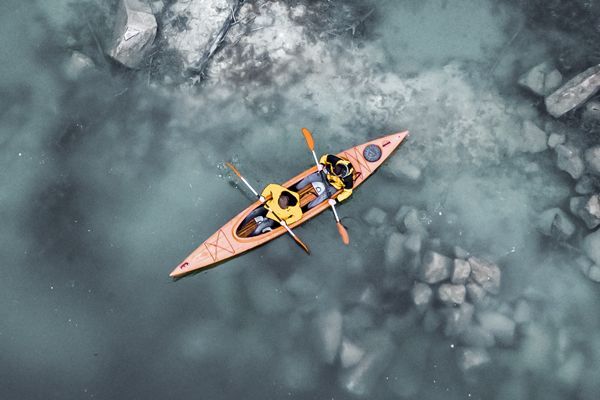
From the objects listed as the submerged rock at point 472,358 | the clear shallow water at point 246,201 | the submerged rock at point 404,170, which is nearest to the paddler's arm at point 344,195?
the clear shallow water at point 246,201

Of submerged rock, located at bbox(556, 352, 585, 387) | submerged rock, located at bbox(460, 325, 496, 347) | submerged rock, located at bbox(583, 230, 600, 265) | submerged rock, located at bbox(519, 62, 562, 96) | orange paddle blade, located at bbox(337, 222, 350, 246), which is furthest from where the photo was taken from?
submerged rock, located at bbox(519, 62, 562, 96)

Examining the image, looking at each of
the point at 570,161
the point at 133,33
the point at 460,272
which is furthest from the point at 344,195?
the point at 133,33

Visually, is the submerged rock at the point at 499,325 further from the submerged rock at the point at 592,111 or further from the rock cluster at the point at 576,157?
the submerged rock at the point at 592,111

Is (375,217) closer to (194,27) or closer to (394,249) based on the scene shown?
(394,249)

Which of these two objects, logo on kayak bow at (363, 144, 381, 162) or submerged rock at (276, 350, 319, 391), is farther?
logo on kayak bow at (363, 144, 381, 162)

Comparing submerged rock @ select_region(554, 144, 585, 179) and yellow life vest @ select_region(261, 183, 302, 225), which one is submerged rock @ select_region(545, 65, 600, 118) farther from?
yellow life vest @ select_region(261, 183, 302, 225)

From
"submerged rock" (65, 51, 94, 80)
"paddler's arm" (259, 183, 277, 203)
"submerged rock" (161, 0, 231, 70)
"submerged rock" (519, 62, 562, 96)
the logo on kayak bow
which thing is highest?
"submerged rock" (65, 51, 94, 80)

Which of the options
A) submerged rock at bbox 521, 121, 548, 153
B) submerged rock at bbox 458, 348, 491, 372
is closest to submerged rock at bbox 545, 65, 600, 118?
submerged rock at bbox 521, 121, 548, 153
